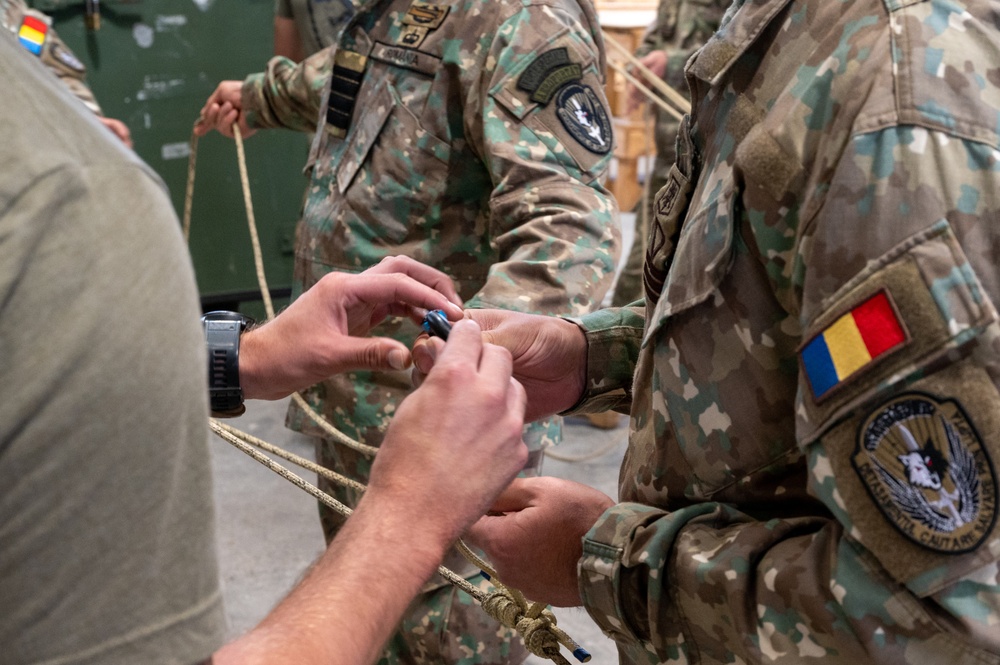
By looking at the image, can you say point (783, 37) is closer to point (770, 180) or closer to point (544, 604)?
point (770, 180)

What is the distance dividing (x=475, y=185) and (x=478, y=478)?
117 centimetres

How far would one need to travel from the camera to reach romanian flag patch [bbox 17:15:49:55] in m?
3.47

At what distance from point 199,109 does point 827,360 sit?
4.04 metres

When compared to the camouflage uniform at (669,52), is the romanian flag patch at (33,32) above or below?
below

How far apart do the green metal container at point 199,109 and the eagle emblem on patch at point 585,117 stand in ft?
9.03

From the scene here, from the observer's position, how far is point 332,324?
161cm

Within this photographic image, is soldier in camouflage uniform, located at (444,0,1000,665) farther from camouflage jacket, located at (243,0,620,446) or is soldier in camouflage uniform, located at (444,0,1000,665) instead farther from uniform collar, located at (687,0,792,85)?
camouflage jacket, located at (243,0,620,446)

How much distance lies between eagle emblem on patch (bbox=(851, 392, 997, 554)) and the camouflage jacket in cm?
98

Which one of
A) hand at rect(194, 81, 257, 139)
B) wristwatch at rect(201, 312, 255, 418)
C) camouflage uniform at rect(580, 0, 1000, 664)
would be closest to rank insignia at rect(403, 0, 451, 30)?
wristwatch at rect(201, 312, 255, 418)

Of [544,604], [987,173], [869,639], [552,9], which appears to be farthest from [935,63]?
[552,9]

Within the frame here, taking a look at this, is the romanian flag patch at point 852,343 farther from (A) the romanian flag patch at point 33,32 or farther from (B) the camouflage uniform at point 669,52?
(B) the camouflage uniform at point 669,52

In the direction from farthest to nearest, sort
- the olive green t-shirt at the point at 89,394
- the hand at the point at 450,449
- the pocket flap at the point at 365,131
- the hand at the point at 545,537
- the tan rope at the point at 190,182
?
the tan rope at the point at 190,182, the pocket flap at the point at 365,131, the hand at the point at 545,537, the hand at the point at 450,449, the olive green t-shirt at the point at 89,394

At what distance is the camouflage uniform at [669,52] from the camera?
4305 mm

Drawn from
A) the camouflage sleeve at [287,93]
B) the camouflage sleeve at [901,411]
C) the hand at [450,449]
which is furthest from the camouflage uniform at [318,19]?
the camouflage sleeve at [901,411]
